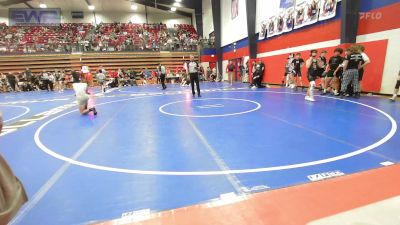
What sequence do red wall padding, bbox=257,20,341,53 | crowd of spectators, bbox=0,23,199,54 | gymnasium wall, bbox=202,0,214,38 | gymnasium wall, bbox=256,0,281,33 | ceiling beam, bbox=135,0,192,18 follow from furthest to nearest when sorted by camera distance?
1. ceiling beam, bbox=135,0,192,18
2. gymnasium wall, bbox=202,0,214,38
3. crowd of spectators, bbox=0,23,199,54
4. gymnasium wall, bbox=256,0,281,33
5. red wall padding, bbox=257,20,341,53

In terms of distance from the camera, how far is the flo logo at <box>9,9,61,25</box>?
27.8 meters

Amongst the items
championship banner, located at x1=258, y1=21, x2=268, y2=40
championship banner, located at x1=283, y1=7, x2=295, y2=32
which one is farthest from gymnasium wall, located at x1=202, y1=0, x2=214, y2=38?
championship banner, located at x1=283, y1=7, x2=295, y2=32

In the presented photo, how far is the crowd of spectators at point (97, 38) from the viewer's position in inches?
938

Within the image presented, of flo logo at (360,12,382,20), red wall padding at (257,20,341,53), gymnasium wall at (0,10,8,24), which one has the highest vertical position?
gymnasium wall at (0,10,8,24)

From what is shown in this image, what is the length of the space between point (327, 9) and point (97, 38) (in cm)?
2342

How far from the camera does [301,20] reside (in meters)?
12.5

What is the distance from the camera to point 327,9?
35.1 feet

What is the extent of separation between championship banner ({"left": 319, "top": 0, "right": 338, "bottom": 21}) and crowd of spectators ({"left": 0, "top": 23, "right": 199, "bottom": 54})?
16.6 m

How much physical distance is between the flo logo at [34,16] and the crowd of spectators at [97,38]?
0.90 m

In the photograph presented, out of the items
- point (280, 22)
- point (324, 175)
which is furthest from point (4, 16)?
point (324, 175)

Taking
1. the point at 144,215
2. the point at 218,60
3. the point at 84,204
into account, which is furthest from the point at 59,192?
the point at 218,60

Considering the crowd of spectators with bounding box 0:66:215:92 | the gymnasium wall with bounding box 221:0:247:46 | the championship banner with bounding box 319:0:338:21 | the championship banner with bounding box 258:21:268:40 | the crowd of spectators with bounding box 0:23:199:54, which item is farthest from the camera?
the crowd of spectators with bounding box 0:23:199:54

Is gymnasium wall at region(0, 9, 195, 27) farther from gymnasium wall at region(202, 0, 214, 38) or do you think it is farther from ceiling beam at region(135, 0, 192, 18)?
gymnasium wall at region(202, 0, 214, 38)

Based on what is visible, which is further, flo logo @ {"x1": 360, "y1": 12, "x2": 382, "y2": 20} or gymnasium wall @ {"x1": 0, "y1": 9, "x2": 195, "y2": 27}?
gymnasium wall @ {"x1": 0, "y1": 9, "x2": 195, "y2": 27}
